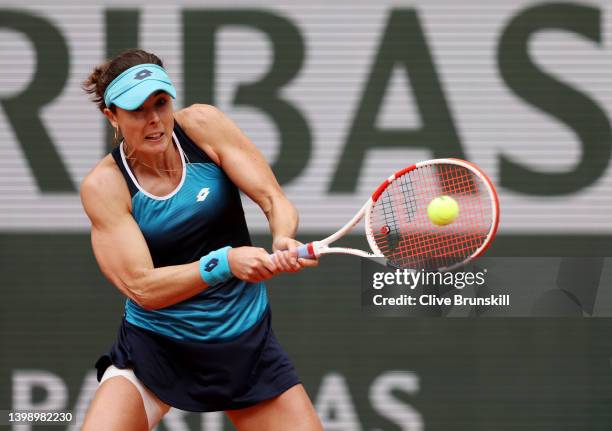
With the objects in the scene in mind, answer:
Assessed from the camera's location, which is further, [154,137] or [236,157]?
[236,157]

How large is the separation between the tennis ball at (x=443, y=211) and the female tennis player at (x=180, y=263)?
16.4 inches

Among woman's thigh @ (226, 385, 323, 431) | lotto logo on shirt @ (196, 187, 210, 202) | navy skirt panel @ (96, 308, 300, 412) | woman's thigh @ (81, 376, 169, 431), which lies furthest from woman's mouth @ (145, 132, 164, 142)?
woman's thigh @ (226, 385, 323, 431)

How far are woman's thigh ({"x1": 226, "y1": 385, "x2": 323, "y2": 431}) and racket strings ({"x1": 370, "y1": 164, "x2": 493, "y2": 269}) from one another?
0.55 m

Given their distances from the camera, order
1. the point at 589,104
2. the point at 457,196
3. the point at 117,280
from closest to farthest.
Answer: the point at 117,280, the point at 457,196, the point at 589,104

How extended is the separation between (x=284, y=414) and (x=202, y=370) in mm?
285

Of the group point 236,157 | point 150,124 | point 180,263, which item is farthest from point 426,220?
point 150,124

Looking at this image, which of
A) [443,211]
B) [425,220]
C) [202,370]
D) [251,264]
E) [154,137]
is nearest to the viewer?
[251,264]

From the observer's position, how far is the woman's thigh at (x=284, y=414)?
10.3ft

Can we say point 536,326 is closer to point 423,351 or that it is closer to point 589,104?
point 423,351

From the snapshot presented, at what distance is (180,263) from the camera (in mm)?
3170

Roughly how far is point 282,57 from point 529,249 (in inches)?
60.0

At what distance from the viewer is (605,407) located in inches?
201

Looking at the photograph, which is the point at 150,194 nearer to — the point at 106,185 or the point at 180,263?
the point at 106,185

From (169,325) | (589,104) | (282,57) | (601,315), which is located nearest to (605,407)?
(601,315)
